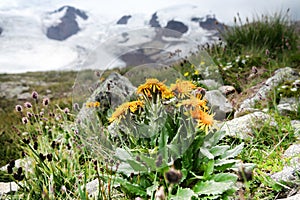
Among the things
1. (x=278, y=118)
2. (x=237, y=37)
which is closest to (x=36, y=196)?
(x=278, y=118)

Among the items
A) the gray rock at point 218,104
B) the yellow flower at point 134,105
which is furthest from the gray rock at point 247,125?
the yellow flower at point 134,105

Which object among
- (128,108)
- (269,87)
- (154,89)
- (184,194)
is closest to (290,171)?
(184,194)

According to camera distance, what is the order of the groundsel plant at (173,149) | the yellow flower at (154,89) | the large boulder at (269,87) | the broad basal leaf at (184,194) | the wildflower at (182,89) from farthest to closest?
the large boulder at (269,87), the wildflower at (182,89), the yellow flower at (154,89), the groundsel plant at (173,149), the broad basal leaf at (184,194)

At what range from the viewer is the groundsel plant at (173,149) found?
6.41 ft

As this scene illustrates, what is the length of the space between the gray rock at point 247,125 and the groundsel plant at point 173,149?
0.81 metres

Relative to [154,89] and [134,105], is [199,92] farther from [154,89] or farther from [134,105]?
[134,105]

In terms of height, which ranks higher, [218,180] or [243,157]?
[218,180]

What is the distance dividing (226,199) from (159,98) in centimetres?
75

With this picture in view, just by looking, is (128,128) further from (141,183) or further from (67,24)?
(67,24)

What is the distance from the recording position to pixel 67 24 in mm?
135125

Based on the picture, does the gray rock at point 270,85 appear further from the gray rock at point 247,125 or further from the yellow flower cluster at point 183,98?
the yellow flower cluster at point 183,98

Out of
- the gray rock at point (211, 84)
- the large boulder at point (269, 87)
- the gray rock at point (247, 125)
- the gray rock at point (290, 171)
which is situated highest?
the gray rock at point (211, 84)

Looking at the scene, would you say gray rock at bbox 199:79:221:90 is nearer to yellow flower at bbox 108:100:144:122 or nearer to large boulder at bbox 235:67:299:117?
large boulder at bbox 235:67:299:117

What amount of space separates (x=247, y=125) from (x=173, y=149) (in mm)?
1373
